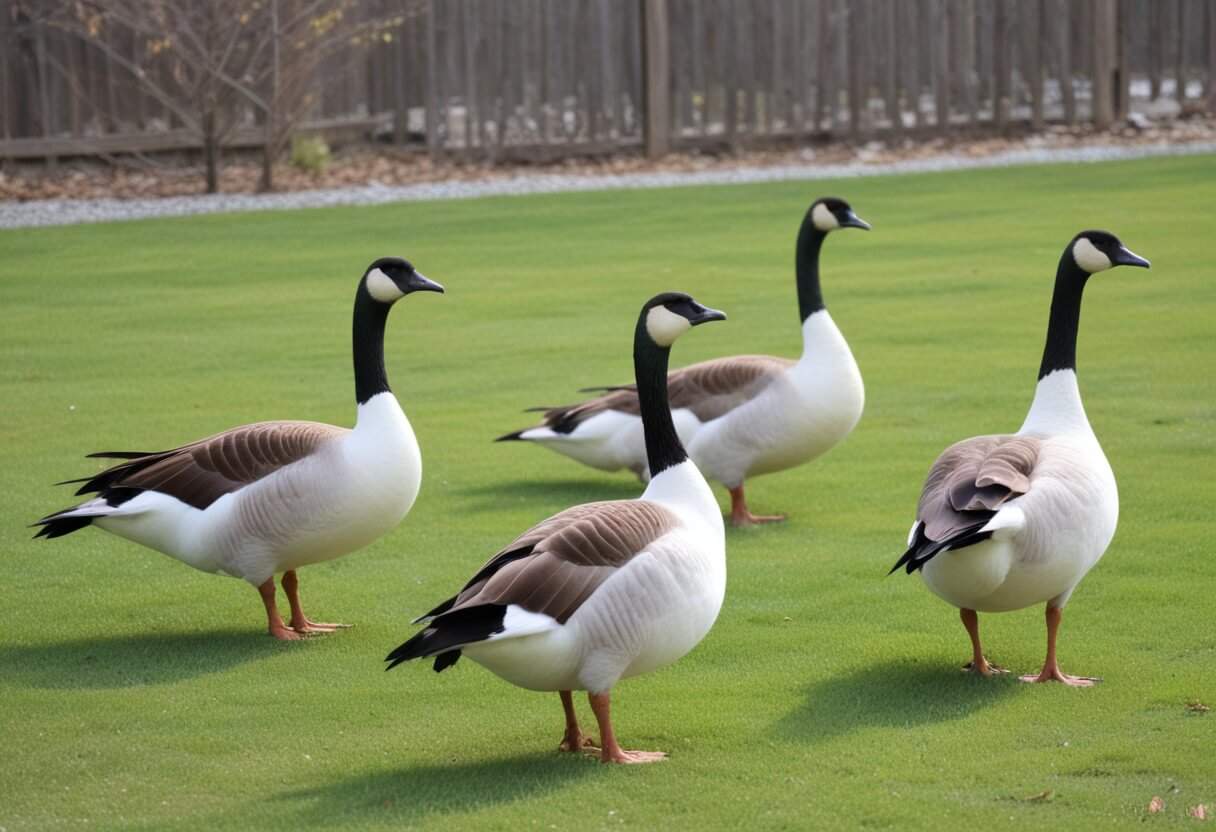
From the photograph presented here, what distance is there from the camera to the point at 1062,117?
2227 cm

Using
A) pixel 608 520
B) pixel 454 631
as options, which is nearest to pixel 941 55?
pixel 608 520

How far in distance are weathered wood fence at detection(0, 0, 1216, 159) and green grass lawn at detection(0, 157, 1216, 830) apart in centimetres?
564

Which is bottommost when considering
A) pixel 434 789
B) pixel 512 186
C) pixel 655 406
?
pixel 434 789

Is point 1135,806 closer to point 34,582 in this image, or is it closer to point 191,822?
point 191,822

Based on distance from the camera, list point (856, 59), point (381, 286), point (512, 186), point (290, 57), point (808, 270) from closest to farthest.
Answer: point (381, 286), point (808, 270), point (290, 57), point (512, 186), point (856, 59)

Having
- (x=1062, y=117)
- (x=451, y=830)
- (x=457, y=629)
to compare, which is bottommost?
(x=451, y=830)

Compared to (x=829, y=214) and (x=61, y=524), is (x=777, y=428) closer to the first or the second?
(x=829, y=214)

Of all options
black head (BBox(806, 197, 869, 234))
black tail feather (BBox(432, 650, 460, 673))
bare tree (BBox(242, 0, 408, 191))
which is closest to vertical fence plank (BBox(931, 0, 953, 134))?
bare tree (BBox(242, 0, 408, 191))

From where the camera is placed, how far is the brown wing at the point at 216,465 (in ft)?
20.9

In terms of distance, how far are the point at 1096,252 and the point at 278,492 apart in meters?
3.12

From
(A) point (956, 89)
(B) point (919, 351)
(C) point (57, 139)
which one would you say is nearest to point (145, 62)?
(C) point (57, 139)

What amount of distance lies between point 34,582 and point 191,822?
2.76m

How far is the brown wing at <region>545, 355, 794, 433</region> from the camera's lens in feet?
26.6

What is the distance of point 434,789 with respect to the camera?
486 cm
